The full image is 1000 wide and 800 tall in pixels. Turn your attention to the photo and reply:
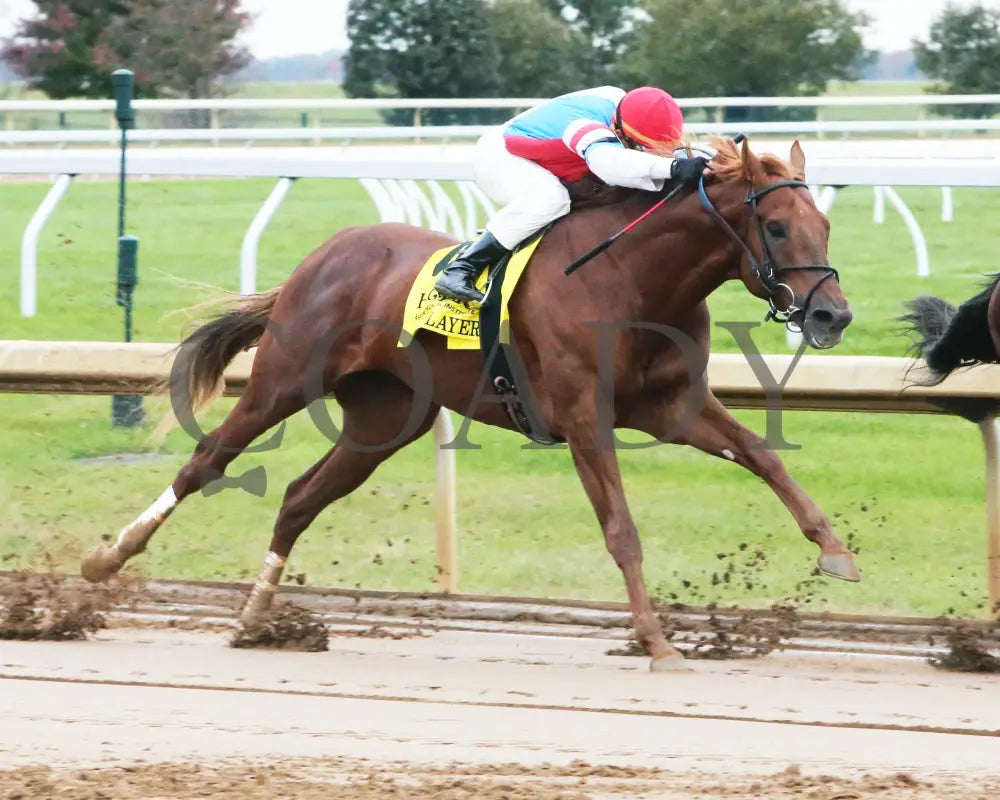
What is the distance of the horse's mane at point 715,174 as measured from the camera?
4830 millimetres

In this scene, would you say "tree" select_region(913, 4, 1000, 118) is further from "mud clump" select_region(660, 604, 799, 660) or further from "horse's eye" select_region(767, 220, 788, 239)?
"horse's eye" select_region(767, 220, 788, 239)

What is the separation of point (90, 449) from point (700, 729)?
15.7 ft

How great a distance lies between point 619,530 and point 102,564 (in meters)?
1.78

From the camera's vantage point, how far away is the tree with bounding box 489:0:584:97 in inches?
1055

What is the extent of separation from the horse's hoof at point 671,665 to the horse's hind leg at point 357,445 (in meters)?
1.31

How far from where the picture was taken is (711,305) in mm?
10344

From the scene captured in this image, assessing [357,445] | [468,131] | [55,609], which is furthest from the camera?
[468,131]

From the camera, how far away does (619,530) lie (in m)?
4.97

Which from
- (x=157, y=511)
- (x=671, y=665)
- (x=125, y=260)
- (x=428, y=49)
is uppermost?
Answer: (x=428, y=49)

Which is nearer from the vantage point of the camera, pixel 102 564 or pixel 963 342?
pixel 963 342

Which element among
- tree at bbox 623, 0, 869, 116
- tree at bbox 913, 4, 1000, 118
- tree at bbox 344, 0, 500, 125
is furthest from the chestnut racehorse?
tree at bbox 344, 0, 500, 125

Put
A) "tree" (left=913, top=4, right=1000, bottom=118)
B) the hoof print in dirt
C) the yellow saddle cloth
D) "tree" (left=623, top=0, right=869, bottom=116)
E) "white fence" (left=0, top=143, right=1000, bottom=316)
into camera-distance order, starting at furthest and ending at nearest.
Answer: "tree" (left=913, top=4, right=1000, bottom=118)
"tree" (left=623, top=0, right=869, bottom=116)
"white fence" (left=0, top=143, right=1000, bottom=316)
the hoof print in dirt
the yellow saddle cloth

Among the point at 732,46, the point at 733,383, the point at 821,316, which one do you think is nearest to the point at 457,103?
the point at 733,383

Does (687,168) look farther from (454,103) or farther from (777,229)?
(454,103)
